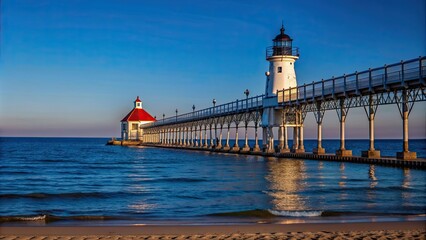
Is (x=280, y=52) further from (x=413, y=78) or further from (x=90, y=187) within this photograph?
(x=90, y=187)

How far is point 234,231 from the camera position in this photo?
12430 millimetres

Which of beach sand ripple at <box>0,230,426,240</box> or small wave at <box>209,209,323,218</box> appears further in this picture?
small wave at <box>209,209,323,218</box>

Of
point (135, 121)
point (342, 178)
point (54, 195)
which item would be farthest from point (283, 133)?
point (135, 121)

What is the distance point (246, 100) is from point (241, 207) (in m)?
43.6

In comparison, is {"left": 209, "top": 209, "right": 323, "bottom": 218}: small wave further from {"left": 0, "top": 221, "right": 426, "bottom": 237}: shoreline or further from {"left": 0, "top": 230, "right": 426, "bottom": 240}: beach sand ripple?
{"left": 0, "top": 230, "right": 426, "bottom": 240}: beach sand ripple

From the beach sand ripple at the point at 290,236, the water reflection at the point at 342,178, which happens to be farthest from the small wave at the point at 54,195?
the water reflection at the point at 342,178

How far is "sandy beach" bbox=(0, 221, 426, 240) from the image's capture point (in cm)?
1129

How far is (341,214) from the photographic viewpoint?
1549 centimetres

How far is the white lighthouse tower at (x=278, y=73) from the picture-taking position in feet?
175

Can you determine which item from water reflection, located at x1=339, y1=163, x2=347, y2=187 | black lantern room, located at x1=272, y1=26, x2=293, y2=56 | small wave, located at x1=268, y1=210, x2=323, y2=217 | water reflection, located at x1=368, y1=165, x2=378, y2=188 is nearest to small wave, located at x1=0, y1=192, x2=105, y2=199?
small wave, located at x1=268, y1=210, x2=323, y2=217

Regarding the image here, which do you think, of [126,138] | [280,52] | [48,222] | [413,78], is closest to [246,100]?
[280,52]

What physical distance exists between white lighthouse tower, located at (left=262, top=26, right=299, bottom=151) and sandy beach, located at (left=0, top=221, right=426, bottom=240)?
131 ft

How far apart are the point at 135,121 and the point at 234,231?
113188 mm

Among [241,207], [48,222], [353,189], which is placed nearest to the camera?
[48,222]
